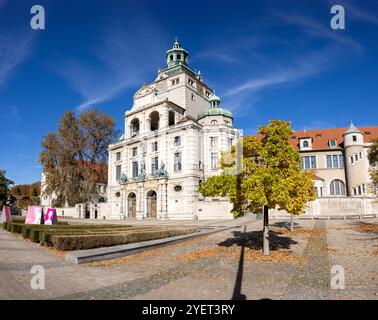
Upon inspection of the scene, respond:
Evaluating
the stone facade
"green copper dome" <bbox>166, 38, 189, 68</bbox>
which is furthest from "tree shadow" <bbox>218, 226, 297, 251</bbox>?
"green copper dome" <bbox>166, 38, 189, 68</bbox>

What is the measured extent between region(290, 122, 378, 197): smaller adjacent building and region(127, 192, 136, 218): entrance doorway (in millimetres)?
30735

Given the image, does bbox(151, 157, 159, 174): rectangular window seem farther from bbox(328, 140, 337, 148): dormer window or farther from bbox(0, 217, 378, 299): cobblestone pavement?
bbox(0, 217, 378, 299): cobblestone pavement

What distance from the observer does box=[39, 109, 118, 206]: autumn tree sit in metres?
54.5

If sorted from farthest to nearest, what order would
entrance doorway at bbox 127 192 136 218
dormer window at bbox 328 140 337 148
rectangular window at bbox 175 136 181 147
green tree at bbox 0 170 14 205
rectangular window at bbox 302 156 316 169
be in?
green tree at bbox 0 170 14 205, entrance doorway at bbox 127 192 136 218, rectangular window at bbox 302 156 316 169, dormer window at bbox 328 140 337 148, rectangular window at bbox 175 136 181 147

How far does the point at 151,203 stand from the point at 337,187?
102ft

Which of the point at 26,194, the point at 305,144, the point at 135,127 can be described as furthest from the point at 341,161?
the point at 26,194

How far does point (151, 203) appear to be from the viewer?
164 feet

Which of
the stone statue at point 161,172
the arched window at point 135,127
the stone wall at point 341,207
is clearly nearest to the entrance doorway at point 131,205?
the stone statue at point 161,172

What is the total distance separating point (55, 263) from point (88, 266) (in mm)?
1705

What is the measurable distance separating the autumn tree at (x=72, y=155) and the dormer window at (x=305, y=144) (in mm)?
37751

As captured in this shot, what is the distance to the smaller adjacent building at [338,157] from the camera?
43562 mm

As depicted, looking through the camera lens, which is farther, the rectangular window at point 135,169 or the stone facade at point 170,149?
the rectangular window at point 135,169

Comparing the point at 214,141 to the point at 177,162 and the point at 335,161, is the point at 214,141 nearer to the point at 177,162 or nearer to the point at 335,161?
the point at 177,162

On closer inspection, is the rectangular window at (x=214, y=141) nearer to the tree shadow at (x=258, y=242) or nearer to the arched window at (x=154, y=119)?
the arched window at (x=154, y=119)
